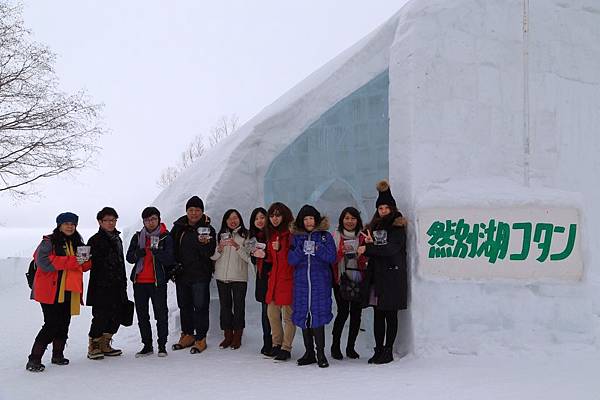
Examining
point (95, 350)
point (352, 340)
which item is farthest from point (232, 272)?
point (95, 350)

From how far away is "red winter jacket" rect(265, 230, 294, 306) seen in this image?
5547mm

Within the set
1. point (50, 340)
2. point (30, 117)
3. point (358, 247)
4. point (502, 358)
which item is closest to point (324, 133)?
point (358, 247)

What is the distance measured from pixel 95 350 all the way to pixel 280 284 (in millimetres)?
2059

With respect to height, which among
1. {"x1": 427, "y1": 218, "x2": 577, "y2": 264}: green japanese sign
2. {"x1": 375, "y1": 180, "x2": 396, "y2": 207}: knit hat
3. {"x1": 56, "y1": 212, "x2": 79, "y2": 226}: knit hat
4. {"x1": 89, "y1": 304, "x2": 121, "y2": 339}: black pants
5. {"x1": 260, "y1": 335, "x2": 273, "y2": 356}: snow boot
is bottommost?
{"x1": 260, "y1": 335, "x2": 273, "y2": 356}: snow boot

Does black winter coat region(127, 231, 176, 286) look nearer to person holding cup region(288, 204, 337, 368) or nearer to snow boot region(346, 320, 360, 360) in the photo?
person holding cup region(288, 204, 337, 368)

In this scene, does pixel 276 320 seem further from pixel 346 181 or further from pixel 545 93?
pixel 545 93

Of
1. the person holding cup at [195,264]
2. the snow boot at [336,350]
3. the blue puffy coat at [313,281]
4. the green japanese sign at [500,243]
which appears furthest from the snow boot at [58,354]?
the green japanese sign at [500,243]

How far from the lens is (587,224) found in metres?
5.54

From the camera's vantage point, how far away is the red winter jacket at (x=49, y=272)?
5.32 m

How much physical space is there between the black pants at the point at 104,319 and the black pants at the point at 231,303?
111cm

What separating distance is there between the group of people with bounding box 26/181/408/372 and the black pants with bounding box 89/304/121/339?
0.03 ft

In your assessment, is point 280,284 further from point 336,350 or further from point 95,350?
Result: point 95,350

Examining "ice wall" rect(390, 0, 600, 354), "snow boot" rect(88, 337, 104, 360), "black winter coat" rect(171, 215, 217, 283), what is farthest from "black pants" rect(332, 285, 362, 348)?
"snow boot" rect(88, 337, 104, 360)

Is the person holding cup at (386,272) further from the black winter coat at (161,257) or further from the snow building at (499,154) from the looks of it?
the black winter coat at (161,257)
